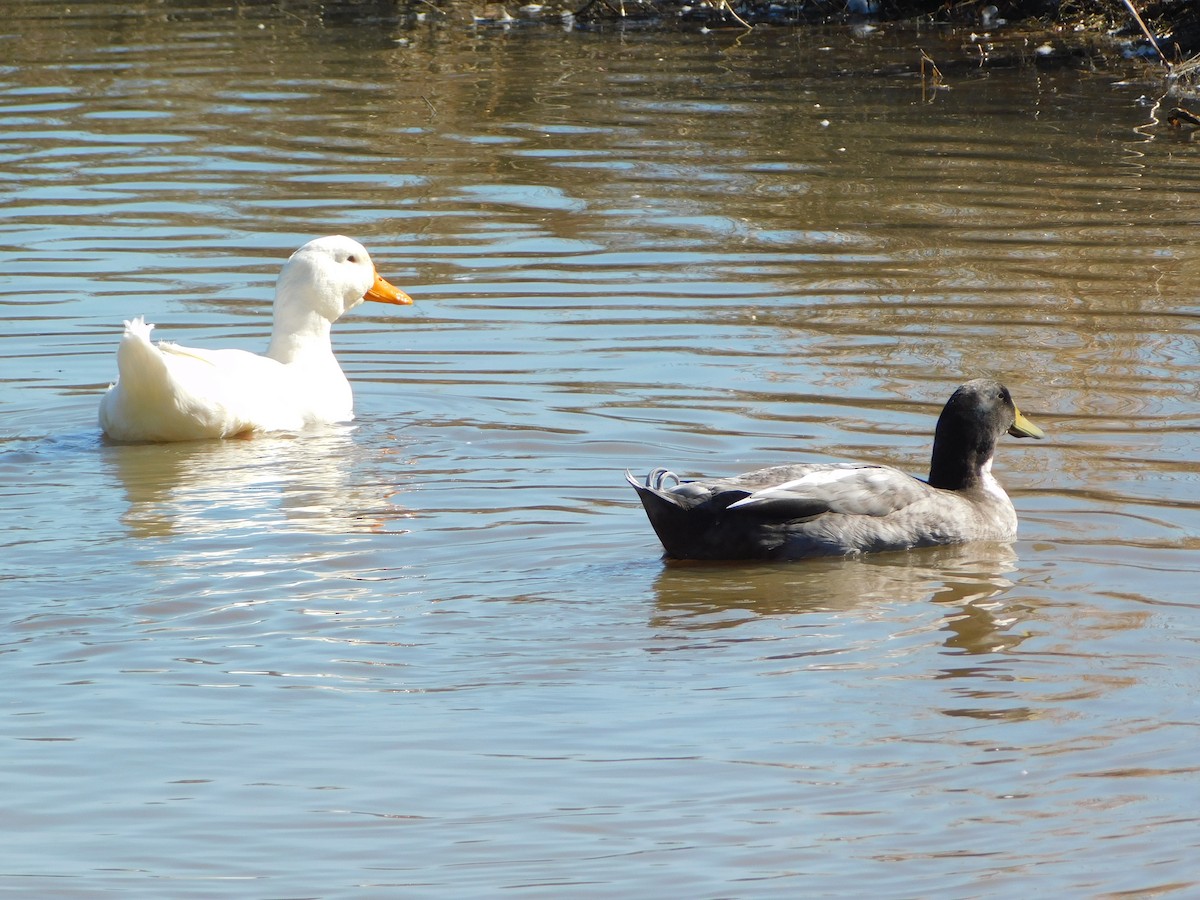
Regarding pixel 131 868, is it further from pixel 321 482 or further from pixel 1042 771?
pixel 321 482

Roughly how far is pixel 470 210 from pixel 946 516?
7.11 m

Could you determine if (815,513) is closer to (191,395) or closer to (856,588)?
(856,588)

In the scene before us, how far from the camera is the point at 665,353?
938 centimetres

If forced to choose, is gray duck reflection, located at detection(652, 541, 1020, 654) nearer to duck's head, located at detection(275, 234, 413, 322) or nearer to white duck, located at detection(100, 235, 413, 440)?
white duck, located at detection(100, 235, 413, 440)

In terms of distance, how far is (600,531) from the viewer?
6773 mm

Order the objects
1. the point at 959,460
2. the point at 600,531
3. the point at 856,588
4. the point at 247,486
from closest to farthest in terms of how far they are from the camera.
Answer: the point at 856,588
the point at 600,531
the point at 959,460
the point at 247,486

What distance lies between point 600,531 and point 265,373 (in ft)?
7.90

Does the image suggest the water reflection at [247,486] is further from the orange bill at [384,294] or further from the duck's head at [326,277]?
the orange bill at [384,294]

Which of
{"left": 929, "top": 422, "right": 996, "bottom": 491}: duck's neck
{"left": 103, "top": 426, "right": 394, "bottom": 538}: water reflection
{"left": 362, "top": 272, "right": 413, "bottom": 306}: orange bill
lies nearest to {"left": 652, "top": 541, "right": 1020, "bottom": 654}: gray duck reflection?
{"left": 929, "top": 422, "right": 996, "bottom": 491}: duck's neck

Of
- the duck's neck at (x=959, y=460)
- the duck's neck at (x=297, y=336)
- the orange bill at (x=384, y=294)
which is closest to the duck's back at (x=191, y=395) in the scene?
the duck's neck at (x=297, y=336)

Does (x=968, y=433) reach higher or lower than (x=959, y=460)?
higher

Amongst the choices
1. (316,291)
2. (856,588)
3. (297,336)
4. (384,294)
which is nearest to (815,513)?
(856,588)

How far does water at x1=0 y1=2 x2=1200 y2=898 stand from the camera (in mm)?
4262

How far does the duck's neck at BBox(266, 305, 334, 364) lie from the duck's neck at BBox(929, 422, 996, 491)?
10.7 feet
